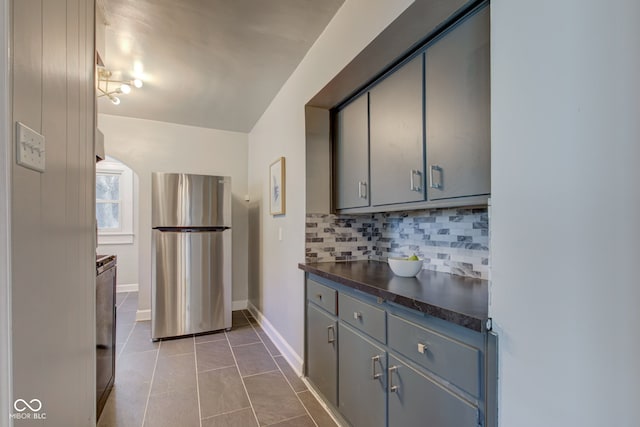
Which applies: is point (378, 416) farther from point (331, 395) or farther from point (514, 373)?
point (514, 373)

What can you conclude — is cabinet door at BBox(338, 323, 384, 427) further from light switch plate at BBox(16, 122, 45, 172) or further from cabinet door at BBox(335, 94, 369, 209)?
light switch plate at BBox(16, 122, 45, 172)

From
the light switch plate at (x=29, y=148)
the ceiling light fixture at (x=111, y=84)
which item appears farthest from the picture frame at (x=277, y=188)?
the light switch plate at (x=29, y=148)

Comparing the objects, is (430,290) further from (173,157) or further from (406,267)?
(173,157)

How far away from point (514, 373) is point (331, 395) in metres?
1.33

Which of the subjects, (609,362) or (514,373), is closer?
(609,362)

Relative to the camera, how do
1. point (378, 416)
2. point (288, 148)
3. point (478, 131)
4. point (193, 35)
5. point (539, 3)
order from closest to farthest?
point (539, 3) → point (478, 131) → point (378, 416) → point (193, 35) → point (288, 148)

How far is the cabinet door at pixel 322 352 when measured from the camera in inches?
70.6

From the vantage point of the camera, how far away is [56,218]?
1.00 meters

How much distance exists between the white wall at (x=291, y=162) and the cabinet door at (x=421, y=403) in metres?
1.12

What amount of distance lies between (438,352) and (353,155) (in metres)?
1.38

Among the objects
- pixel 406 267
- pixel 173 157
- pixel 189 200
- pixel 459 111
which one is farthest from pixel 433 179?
pixel 173 157

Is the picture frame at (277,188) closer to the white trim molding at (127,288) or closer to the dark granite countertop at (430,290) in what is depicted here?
the dark granite countertop at (430,290)

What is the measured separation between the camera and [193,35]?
200 cm

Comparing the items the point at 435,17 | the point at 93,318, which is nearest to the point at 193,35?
the point at 435,17
